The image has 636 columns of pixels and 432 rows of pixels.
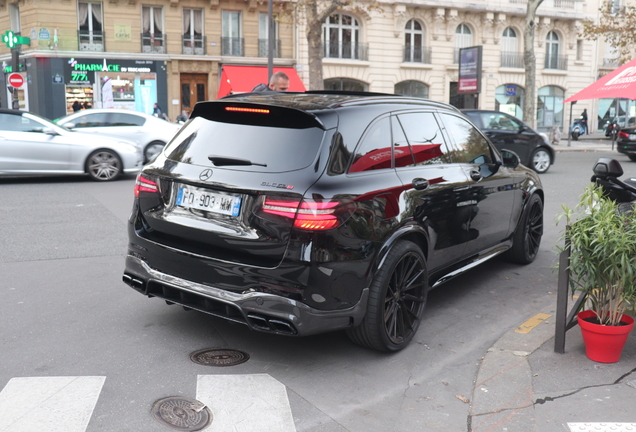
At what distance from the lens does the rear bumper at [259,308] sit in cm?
377

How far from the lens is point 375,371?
4121 millimetres

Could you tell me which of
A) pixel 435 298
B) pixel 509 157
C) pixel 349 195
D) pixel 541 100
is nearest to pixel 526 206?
pixel 509 157

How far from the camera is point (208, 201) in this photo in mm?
4070

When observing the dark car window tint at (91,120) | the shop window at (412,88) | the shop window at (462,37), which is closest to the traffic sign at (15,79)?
the dark car window tint at (91,120)

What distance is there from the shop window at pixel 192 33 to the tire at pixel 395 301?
98.9 ft

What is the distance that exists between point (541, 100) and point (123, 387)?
42202 millimetres

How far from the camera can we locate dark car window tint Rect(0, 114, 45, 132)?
1269 centimetres

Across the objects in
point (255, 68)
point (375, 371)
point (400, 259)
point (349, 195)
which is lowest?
point (375, 371)

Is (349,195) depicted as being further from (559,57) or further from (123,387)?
(559,57)

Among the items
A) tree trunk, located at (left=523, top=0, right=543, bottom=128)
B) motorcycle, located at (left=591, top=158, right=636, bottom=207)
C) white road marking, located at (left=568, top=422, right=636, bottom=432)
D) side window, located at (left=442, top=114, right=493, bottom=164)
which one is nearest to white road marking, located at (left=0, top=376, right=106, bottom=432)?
white road marking, located at (left=568, top=422, right=636, bottom=432)

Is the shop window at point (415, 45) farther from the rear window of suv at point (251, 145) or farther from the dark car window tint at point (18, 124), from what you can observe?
the rear window of suv at point (251, 145)

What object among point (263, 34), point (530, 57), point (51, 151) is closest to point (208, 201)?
point (51, 151)

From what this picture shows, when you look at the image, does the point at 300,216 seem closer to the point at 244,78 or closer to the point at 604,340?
the point at 604,340

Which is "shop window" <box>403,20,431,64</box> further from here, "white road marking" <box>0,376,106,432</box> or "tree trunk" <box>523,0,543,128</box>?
"white road marking" <box>0,376,106,432</box>
